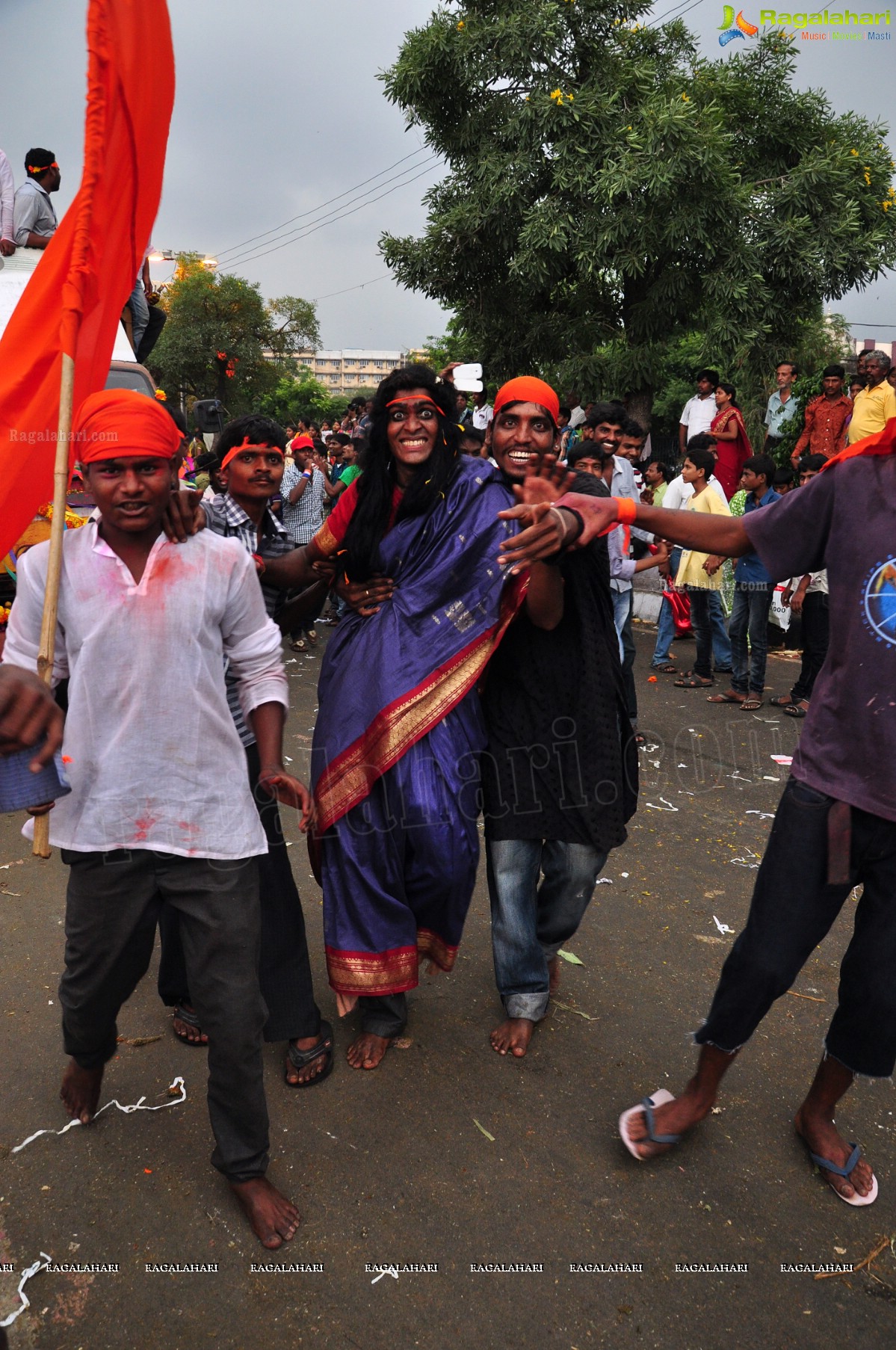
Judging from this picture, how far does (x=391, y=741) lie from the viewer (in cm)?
297

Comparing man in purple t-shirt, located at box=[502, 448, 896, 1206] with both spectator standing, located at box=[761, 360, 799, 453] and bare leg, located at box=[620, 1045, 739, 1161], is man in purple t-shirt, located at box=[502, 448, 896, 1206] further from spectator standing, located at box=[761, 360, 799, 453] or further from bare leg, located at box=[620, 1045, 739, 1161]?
spectator standing, located at box=[761, 360, 799, 453]

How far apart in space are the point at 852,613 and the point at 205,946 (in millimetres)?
1728

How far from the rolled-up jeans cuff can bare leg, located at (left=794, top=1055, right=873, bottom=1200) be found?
84 cm

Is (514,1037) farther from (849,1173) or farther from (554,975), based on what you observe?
(849,1173)

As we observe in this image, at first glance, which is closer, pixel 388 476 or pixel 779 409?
pixel 388 476

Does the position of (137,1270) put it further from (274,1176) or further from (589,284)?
(589,284)

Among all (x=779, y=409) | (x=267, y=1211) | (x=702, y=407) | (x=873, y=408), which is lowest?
(x=267, y=1211)

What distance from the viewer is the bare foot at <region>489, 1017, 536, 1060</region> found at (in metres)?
3.08

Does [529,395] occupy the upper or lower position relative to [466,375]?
lower

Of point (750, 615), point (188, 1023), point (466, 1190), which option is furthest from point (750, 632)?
point (466, 1190)

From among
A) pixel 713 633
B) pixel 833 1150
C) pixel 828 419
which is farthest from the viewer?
pixel 828 419

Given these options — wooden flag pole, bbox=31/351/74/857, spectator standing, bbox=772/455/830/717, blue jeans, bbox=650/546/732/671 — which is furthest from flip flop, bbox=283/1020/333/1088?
blue jeans, bbox=650/546/732/671

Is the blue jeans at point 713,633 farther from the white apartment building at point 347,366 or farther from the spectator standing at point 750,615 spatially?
the white apartment building at point 347,366

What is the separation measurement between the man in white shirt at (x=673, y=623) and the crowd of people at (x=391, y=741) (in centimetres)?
503
